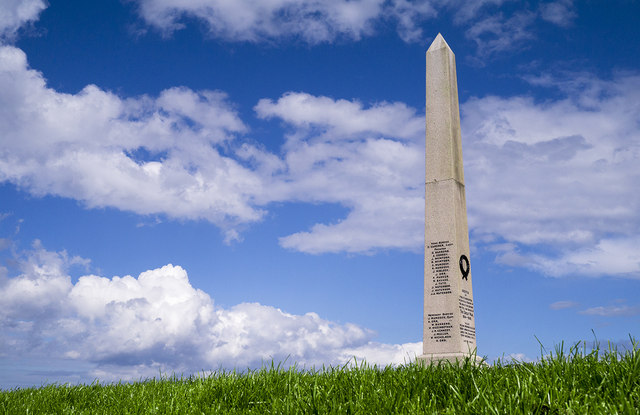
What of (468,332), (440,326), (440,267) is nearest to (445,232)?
(440,267)

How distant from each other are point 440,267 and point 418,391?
609 cm

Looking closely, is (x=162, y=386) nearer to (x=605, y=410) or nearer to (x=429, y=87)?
(x=605, y=410)

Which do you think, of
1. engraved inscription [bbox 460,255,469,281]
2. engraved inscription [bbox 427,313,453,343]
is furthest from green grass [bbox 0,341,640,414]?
engraved inscription [bbox 460,255,469,281]

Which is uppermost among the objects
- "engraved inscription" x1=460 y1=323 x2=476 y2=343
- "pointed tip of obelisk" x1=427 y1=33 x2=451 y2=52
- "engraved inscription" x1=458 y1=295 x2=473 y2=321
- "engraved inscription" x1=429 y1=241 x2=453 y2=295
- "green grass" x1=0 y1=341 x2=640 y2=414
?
"pointed tip of obelisk" x1=427 y1=33 x2=451 y2=52

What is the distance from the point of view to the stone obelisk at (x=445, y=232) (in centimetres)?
1138

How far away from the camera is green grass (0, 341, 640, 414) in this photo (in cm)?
498

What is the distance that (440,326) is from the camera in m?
11.4

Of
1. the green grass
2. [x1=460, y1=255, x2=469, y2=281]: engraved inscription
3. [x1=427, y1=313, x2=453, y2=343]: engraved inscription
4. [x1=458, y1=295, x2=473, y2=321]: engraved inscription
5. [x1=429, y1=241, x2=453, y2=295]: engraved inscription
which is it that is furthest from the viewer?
[x1=460, y1=255, x2=469, y2=281]: engraved inscription

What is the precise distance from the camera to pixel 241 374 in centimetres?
809

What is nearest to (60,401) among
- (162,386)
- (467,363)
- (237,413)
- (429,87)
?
(162,386)

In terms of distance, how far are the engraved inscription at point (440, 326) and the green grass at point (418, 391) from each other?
387cm

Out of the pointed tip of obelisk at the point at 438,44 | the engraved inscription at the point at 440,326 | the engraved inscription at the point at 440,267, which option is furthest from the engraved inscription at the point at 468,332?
the pointed tip of obelisk at the point at 438,44

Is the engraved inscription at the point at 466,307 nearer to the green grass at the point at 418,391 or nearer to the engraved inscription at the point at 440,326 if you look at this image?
the engraved inscription at the point at 440,326

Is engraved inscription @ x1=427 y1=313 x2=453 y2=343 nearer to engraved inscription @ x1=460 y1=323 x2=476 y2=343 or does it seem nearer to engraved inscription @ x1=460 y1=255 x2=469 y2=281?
engraved inscription @ x1=460 y1=323 x2=476 y2=343
